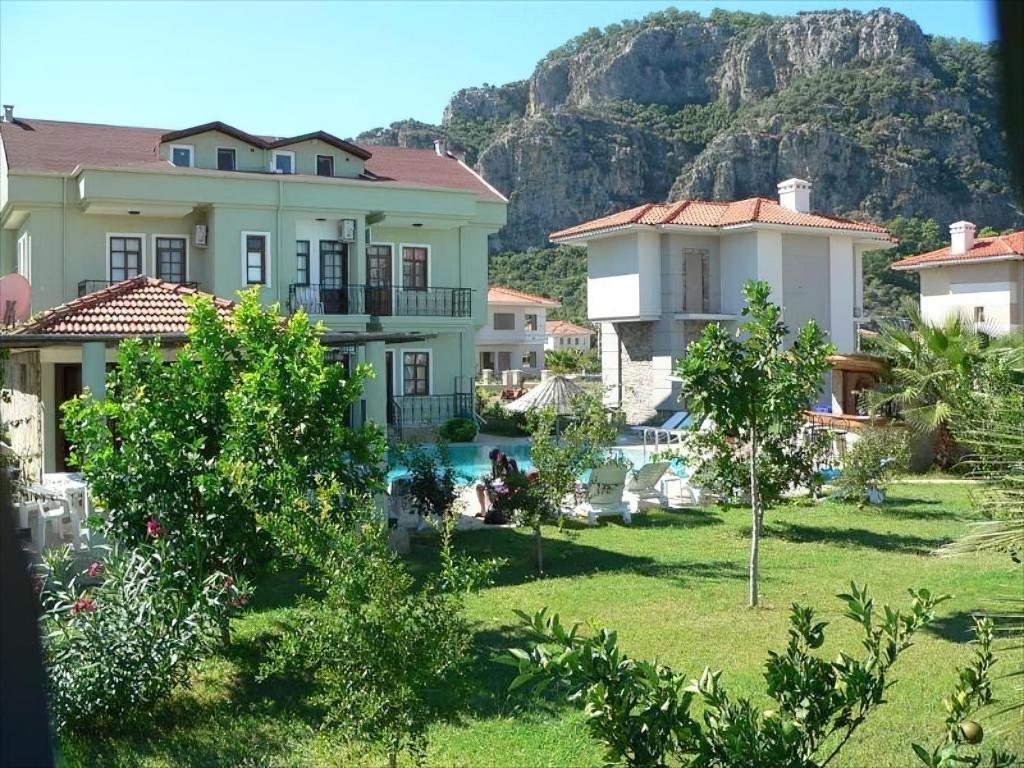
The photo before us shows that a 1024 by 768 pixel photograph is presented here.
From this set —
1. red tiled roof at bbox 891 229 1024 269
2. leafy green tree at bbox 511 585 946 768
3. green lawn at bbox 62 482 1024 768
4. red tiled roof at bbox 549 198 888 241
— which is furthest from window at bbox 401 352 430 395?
leafy green tree at bbox 511 585 946 768

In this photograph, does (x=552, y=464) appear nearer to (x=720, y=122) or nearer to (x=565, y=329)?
(x=565, y=329)

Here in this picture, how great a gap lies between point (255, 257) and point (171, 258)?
214cm

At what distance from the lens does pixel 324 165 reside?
1109 inches

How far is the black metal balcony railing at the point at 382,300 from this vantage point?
27016mm

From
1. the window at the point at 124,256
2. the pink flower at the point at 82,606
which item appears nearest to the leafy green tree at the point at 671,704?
the pink flower at the point at 82,606

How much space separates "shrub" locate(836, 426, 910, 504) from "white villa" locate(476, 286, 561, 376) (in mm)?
39607

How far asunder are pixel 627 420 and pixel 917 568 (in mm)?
23719

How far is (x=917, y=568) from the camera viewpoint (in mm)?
11078

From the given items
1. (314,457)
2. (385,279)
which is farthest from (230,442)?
(385,279)

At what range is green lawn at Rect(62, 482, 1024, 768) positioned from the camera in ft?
19.4

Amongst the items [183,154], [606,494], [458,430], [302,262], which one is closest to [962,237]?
[458,430]

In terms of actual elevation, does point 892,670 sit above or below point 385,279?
below

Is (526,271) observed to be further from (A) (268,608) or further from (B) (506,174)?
(A) (268,608)

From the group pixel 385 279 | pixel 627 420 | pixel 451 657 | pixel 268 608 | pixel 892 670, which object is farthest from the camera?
pixel 627 420
